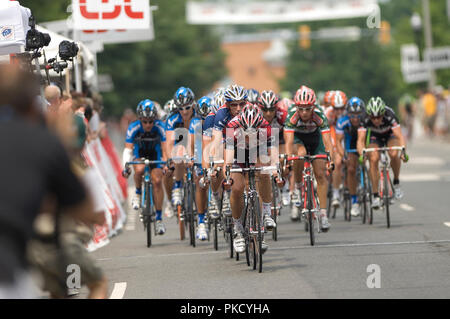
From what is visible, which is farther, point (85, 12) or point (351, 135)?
point (85, 12)

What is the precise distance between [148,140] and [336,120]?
382 centimetres

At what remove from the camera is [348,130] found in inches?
725

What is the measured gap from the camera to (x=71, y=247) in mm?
7938

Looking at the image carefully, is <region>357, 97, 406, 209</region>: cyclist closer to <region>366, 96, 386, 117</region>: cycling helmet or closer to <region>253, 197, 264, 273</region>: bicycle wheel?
<region>366, 96, 386, 117</region>: cycling helmet

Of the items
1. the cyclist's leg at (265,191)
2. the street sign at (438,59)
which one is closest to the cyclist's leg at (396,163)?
the cyclist's leg at (265,191)

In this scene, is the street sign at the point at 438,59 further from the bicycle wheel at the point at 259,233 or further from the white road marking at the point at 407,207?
the bicycle wheel at the point at 259,233

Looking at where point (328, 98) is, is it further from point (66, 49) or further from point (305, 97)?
point (66, 49)

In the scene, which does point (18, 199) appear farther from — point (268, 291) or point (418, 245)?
point (418, 245)

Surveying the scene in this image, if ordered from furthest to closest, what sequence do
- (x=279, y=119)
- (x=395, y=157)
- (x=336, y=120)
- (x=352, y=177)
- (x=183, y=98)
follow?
(x=336, y=120), (x=352, y=177), (x=279, y=119), (x=395, y=157), (x=183, y=98)

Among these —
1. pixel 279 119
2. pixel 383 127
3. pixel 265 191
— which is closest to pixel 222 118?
pixel 265 191

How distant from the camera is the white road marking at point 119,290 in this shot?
1066 cm

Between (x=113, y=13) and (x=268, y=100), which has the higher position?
(x=113, y=13)
